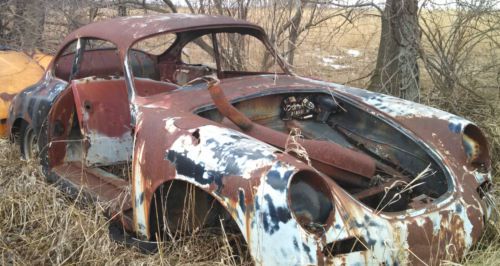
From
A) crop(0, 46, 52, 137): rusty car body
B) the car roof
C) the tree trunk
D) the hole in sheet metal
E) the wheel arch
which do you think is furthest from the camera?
the tree trunk

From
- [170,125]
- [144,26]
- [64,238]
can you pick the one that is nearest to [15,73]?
[144,26]

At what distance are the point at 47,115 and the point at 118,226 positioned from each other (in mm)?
1277

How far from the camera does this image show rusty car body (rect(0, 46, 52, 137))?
17.1 ft

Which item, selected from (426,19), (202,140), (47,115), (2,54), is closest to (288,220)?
(202,140)

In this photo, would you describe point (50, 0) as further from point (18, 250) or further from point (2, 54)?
point (18, 250)

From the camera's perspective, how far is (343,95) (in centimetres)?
378

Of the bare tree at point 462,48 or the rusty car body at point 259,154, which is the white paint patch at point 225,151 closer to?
the rusty car body at point 259,154

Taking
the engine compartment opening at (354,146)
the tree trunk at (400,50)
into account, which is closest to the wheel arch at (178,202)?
the engine compartment opening at (354,146)

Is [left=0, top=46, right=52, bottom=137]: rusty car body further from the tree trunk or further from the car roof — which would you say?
the tree trunk

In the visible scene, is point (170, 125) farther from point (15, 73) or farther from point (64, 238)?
point (15, 73)

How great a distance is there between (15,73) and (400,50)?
13.2ft

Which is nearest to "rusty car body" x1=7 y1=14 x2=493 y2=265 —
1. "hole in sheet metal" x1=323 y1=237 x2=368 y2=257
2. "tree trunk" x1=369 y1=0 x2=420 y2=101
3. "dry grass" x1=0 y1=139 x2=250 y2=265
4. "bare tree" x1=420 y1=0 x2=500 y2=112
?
"hole in sheet metal" x1=323 y1=237 x2=368 y2=257

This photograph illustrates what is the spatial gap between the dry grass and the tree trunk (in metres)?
3.43

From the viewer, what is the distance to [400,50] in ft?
18.5
